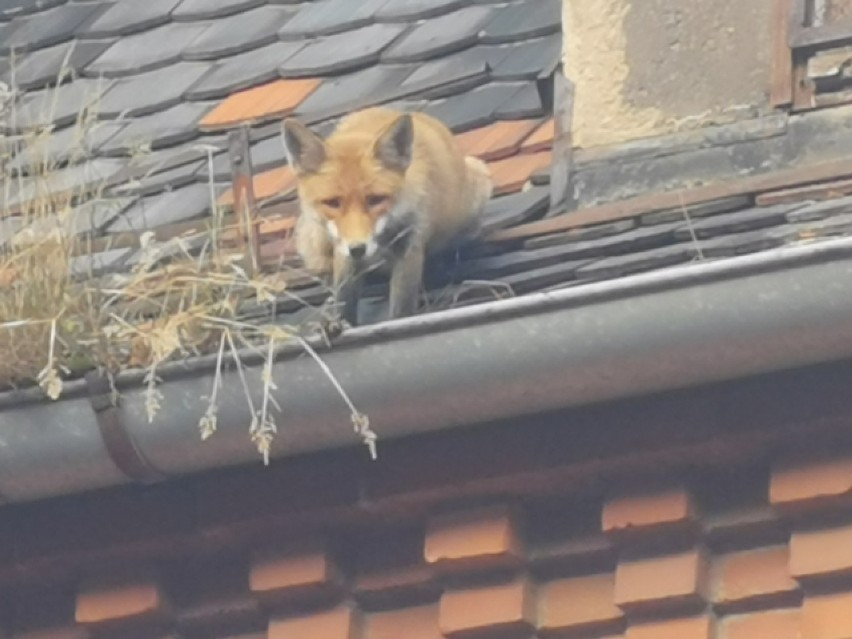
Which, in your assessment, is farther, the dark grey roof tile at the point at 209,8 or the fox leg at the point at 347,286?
the dark grey roof tile at the point at 209,8

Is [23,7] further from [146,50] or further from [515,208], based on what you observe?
[515,208]

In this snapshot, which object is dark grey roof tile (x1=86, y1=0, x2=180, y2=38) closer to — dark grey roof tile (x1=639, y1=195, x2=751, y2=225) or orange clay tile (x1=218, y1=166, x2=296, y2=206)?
orange clay tile (x1=218, y1=166, x2=296, y2=206)

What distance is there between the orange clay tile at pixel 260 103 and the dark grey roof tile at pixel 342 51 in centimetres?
3

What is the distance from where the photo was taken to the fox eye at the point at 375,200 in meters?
5.83

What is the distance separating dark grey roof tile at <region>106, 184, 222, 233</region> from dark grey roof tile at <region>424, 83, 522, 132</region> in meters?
0.54

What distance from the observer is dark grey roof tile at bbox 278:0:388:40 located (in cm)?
638

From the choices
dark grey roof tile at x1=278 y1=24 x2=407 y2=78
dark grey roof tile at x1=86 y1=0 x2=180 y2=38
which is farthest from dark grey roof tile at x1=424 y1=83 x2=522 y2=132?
dark grey roof tile at x1=86 y1=0 x2=180 y2=38

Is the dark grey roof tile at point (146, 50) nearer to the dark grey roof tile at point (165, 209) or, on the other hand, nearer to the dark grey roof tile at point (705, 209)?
the dark grey roof tile at point (165, 209)

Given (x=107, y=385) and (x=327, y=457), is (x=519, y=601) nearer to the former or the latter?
(x=327, y=457)

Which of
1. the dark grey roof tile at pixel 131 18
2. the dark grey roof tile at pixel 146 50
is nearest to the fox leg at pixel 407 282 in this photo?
the dark grey roof tile at pixel 146 50

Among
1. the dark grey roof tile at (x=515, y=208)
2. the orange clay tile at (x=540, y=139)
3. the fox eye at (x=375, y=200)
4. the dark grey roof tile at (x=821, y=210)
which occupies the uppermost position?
the dark grey roof tile at (x=821, y=210)

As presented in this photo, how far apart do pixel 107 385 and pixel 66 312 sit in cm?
16

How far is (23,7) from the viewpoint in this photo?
7.39m

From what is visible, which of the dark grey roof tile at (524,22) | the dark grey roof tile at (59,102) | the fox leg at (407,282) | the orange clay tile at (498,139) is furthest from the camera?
the dark grey roof tile at (59,102)
